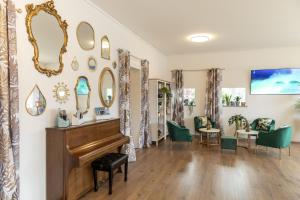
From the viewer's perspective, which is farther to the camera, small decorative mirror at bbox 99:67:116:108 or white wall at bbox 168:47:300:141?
white wall at bbox 168:47:300:141

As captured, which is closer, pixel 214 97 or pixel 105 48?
pixel 105 48

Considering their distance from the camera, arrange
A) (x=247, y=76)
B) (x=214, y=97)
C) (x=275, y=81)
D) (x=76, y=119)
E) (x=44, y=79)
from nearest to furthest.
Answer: (x=44, y=79), (x=76, y=119), (x=275, y=81), (x=247, y=76), (x=214, y=97)

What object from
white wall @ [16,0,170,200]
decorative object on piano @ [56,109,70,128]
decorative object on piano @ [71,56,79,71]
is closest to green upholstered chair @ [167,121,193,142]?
white wall @ [16,0,170,200]

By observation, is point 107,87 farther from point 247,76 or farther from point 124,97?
point 247,76

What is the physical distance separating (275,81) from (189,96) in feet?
A: 9.28

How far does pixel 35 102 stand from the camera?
251 cm

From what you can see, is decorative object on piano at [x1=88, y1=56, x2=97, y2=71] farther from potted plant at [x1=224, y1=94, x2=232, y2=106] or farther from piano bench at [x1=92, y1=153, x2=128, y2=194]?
potted plant at [x1=224, y1=94, x2=232, y2=106]

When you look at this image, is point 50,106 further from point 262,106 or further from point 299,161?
point 262,106

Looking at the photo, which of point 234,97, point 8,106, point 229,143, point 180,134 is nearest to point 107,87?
point 8,106

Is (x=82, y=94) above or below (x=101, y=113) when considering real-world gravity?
above

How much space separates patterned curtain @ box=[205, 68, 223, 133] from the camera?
23.2ft

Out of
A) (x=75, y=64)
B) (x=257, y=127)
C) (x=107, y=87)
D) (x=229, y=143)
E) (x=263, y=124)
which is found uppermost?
(x=75, y=64)

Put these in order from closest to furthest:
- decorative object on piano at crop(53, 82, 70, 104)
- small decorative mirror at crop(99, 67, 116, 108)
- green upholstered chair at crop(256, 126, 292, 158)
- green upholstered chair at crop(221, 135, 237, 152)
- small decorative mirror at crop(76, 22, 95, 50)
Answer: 1. decorative object on piano at crop(53, 82, 70, 104)
2. small decorative mirror at crop(76, 22, 95, 50)
3. small decorative mirror at crop(99, 67, 116, 108)
4. green upholstered chair at crop(256, 126, 292, 158)
5. green upholstered chair at crop(221, 135, 237, 152)

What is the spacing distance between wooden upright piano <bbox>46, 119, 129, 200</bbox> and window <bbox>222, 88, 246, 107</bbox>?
5403 millimetres
